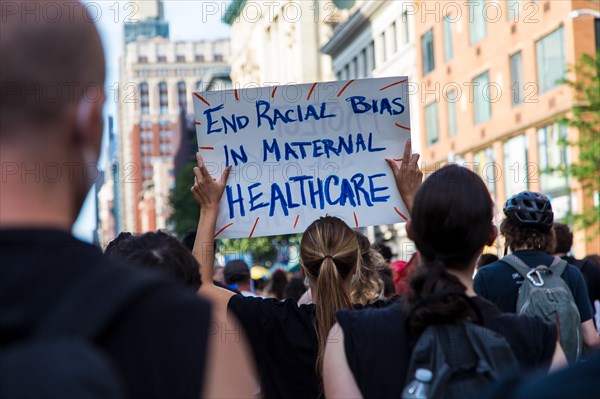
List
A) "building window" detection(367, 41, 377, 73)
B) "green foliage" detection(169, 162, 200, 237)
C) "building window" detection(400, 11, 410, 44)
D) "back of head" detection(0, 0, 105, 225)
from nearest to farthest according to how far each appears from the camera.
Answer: "back of head" detection(0, 0, 105, 225) → "building window" detection(400, 11, 410, 44) → "building window" detection(367, 41, 377, 73) → "green foliage" detection(169, 162, 200, 237)

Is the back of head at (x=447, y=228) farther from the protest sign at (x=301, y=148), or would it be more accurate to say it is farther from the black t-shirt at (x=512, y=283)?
the protest sign at (x=301, y=148)

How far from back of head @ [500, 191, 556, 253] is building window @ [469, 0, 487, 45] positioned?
116ft

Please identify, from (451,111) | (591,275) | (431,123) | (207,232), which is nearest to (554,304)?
(207,232)

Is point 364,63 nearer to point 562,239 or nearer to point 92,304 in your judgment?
point 562,239

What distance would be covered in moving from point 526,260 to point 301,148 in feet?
5.40

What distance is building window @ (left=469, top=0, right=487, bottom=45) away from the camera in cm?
4053

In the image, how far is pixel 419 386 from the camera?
2877 millimetres

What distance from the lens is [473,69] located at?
136 ft

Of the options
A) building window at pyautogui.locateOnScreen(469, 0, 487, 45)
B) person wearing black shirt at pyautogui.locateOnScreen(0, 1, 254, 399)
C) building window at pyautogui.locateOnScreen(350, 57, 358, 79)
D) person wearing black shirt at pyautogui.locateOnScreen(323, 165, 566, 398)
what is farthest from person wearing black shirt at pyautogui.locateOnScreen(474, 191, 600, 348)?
building window at pyautogui.locateOnScreen(350, 57, 358, 79)

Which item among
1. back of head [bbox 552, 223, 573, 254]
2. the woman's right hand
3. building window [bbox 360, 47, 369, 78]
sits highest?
building window [bbox 360, 47, 369, 78]

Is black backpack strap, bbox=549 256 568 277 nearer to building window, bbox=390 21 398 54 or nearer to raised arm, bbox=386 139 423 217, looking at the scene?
raised arm, bbox=386 139 423 217

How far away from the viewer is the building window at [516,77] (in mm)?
37750

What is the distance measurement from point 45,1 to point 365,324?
1.46m

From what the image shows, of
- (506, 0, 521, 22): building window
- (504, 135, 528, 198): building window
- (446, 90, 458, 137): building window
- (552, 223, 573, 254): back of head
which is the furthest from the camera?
(446, 90, 458, 137): building window
